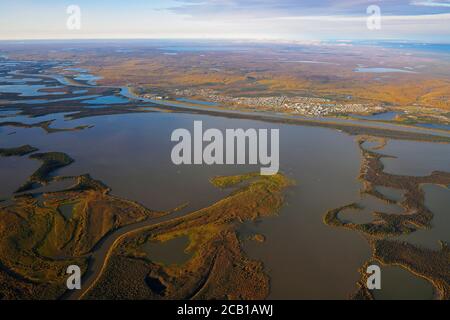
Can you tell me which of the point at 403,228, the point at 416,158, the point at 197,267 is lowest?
the point at 197,267

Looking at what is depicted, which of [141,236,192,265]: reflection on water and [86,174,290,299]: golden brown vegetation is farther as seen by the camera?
[141,236,192,265]: reflection on water

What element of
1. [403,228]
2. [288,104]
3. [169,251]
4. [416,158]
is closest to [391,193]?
[403,228]

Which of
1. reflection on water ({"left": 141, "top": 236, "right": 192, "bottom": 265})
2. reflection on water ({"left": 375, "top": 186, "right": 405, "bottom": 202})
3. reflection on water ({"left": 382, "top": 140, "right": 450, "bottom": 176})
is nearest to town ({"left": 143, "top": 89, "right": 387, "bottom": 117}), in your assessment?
reflection on water ({"left": 382, "top": 140, "right": 450, "bottom": 176})

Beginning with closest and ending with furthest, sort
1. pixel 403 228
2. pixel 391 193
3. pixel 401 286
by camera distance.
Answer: pixel 401 286, pixel 403 228, pixel 391 193

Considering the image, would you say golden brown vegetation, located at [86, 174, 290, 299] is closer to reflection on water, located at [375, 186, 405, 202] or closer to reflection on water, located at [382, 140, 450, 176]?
reflection on water, located at [375, 186, 405, 202]

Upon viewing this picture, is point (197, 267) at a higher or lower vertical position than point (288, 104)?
lower

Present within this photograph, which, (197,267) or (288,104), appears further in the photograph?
(288,104)

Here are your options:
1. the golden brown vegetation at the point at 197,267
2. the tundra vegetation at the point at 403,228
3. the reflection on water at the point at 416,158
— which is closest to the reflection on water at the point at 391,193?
the tundra vegetation at the point at 403,228

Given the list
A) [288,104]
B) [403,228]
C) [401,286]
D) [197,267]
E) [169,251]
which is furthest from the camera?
[288,104]

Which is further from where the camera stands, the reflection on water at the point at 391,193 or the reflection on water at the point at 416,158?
the reflection on water at the point at 416,158

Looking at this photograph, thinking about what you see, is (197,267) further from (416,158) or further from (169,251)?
(416,158)

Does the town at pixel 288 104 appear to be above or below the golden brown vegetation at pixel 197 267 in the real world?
above

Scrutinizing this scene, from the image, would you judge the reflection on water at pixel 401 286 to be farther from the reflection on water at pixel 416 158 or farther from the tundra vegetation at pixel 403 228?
the reflection on water at pixel 416 158

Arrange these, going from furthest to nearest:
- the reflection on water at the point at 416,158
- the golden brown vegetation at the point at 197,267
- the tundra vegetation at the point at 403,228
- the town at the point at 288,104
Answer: the town at the point at 288,104, the reflection on water at the point at 416,158, the tundra vegetation at the point at 403,228, the golden brown vegetation at the point at 197,267
